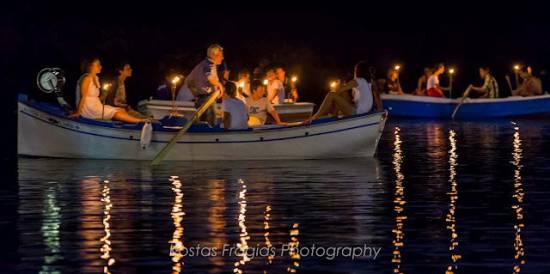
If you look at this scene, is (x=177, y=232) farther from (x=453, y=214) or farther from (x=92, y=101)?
(x=92, y=101)

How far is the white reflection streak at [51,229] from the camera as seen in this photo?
18.4 metres

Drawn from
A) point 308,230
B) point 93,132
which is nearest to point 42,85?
point 93,132

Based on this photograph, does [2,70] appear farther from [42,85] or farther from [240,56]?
[42,85]

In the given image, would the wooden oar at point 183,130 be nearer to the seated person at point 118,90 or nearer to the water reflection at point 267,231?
the seated person at point 118,90

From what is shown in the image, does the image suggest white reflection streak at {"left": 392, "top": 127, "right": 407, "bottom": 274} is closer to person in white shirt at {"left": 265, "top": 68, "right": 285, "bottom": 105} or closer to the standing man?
the standing man

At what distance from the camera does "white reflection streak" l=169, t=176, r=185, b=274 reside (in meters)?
18.2

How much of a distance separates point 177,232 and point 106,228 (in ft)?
2.88

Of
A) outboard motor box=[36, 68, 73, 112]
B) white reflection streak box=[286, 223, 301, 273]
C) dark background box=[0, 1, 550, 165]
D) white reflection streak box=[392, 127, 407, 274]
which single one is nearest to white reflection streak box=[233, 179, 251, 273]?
white reflection streak box=[286, 223, 301, 273]

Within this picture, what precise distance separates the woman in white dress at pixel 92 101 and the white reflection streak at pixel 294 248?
31.4 ft

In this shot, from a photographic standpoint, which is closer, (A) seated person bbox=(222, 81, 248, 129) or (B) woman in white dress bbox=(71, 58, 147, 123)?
(A) seated person bbox=(222, 81, 248, 129)

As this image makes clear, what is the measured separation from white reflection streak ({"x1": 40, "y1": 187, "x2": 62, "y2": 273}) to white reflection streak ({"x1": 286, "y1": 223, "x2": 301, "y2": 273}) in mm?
2254

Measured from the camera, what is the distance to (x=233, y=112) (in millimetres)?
28875

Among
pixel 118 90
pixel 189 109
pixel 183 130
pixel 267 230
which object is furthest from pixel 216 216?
pixel 189 109

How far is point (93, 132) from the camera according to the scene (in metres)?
29.8
